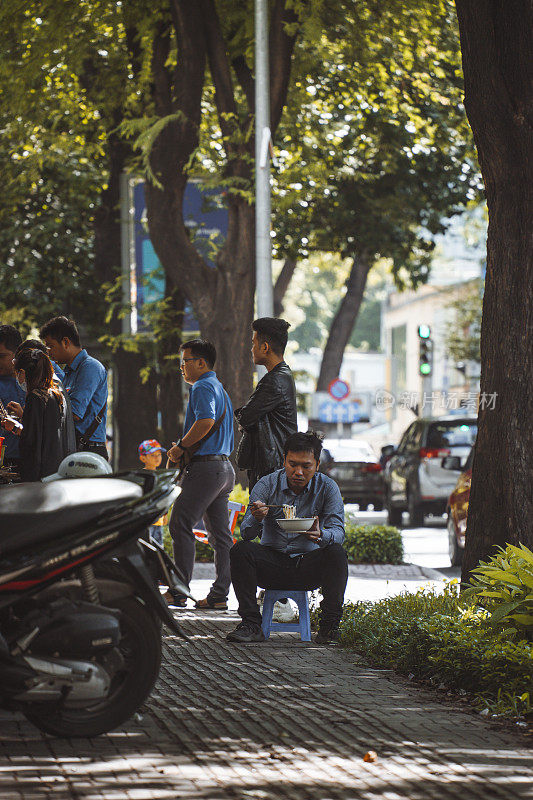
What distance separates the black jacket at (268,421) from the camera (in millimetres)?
10203

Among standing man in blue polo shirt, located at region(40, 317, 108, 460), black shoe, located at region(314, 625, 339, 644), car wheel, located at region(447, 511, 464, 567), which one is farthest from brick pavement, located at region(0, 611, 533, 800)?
car wheel, located at region(447, 511, 464, 567)

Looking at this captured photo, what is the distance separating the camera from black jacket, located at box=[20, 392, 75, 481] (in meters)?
8.66

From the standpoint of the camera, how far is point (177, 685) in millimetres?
7652

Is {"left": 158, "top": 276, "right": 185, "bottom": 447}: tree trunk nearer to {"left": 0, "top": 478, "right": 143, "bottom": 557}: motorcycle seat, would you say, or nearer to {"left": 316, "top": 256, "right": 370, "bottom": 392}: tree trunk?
{"left": 316, "top": 256, "right": 370, "bottom": 392}: tree trunk

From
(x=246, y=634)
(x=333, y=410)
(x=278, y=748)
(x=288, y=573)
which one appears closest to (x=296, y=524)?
(x=288, y=573)

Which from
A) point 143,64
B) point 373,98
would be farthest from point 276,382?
point 373,98

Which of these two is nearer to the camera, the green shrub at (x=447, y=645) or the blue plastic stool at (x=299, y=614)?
the green shrub at (x=447, y=645)

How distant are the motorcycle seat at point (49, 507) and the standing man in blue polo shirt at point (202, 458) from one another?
15.3ft

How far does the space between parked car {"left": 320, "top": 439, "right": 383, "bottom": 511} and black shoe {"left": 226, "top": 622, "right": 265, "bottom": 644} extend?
61.7 feet

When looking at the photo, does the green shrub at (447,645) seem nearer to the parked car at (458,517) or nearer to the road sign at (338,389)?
the parked car at (458,517)

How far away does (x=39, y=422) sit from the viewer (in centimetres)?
866

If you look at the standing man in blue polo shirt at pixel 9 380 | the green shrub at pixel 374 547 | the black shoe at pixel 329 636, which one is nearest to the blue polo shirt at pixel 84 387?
the standing man in blue polo shirt at pixel 9 380

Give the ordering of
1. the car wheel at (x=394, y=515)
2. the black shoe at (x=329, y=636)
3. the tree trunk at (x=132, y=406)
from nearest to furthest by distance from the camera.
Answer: the black shoe at (x=329, y=636), the tree trunk at (x=132, y=406), the car wheel at (x=394, y=515)

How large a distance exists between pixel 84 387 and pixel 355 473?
1897 centimetres
